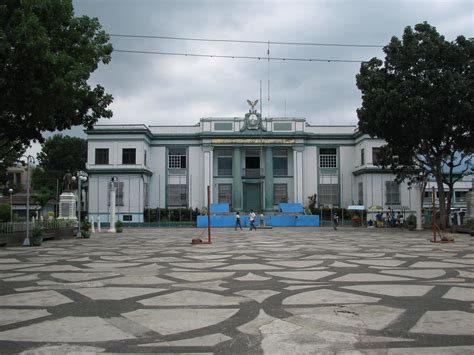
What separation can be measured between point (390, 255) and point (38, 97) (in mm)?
11199

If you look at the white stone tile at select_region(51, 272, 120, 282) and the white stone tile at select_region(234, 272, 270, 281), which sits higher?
the white stone tile at select_region(234, 272, 270, 281)

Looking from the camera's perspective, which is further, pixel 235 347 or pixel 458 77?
pixel 458 77

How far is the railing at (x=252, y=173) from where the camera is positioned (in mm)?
50000

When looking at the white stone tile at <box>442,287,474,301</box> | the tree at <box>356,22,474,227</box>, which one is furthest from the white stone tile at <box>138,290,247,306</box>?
the tree at <box>356,22,474,227</box>

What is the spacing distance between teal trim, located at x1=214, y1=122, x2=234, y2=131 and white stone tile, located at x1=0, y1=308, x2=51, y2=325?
1704 inches

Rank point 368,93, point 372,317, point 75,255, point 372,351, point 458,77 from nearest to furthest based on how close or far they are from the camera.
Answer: point 372,351 < point 372,317 < point 75,255 < point 458,77 < point 368,93

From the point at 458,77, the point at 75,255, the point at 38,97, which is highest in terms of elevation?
the point at 458,77

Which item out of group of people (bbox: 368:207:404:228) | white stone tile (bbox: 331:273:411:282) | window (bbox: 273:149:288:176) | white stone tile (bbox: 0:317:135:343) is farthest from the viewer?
window (bbox: 273:149:288:176)

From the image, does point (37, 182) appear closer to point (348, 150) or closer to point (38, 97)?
point (348, 150)

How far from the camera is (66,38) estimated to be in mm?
14773

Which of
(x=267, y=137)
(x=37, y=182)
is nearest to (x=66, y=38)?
(x=267, y=137)

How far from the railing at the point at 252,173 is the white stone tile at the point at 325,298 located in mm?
41664

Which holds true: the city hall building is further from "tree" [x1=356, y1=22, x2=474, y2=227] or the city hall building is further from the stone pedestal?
"tree" [x1=356, y1=22, x2=474, y2=227]

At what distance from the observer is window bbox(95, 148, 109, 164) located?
47.8m
